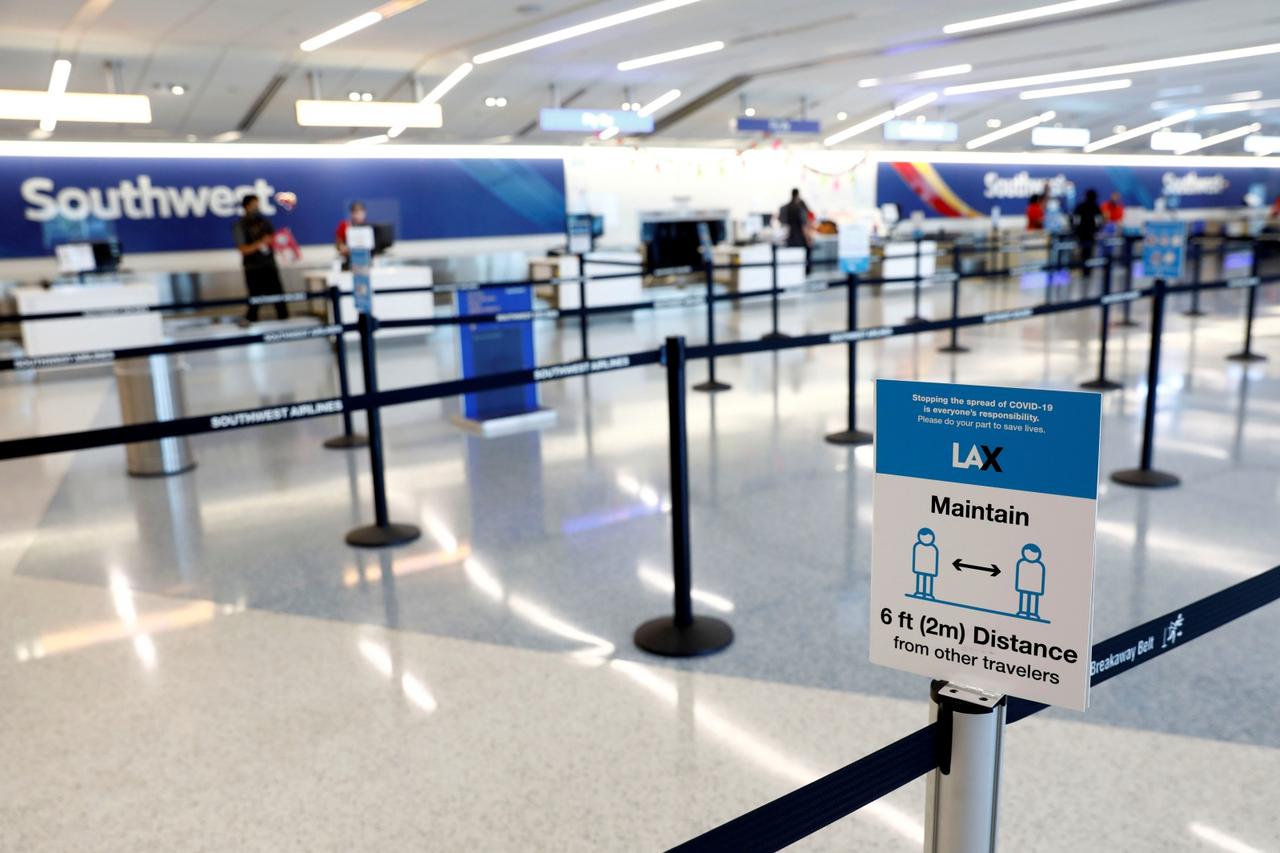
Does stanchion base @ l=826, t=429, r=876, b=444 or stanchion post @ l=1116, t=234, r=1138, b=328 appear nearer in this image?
stanchion base @ l=826, t=429, r=876, b=444

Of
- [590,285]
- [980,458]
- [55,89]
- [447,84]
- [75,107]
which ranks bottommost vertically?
[590,285]

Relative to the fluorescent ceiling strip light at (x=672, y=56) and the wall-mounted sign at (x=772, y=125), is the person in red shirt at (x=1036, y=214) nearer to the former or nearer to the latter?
the wall-mounted sign at (x=772, y=125)

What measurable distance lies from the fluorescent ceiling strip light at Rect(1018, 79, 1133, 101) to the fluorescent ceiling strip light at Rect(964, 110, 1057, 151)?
2.76 m

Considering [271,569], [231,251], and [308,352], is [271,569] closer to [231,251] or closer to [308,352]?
[308,352]

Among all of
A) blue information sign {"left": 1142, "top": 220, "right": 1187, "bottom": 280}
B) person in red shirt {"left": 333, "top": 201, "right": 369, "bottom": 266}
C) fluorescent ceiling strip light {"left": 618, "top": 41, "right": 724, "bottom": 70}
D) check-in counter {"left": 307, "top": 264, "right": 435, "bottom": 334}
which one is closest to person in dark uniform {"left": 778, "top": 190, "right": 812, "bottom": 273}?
fluorescent ceiling strip light {"left": 618, "top": 41, "right": 724, "bottom": 70}

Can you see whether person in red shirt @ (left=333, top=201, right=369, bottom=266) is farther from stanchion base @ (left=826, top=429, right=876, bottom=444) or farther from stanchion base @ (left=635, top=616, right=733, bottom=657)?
stanchion base @ (left=635, top=616, right=733, bottom=657)

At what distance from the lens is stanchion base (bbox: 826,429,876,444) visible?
6061 mm

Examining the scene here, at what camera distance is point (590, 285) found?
1306 centimetres

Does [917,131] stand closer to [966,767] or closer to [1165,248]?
[1165,248]

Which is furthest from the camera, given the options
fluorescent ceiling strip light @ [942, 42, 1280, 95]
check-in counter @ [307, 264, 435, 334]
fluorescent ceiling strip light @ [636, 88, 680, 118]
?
fluorescent ceiling strip light @ [636, 88, 680, 118]

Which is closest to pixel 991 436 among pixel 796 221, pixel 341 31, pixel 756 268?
pixel 341 31

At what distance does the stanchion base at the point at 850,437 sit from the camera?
6061mm

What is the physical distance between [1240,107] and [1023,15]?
13.2m

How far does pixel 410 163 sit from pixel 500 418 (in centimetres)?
1165
